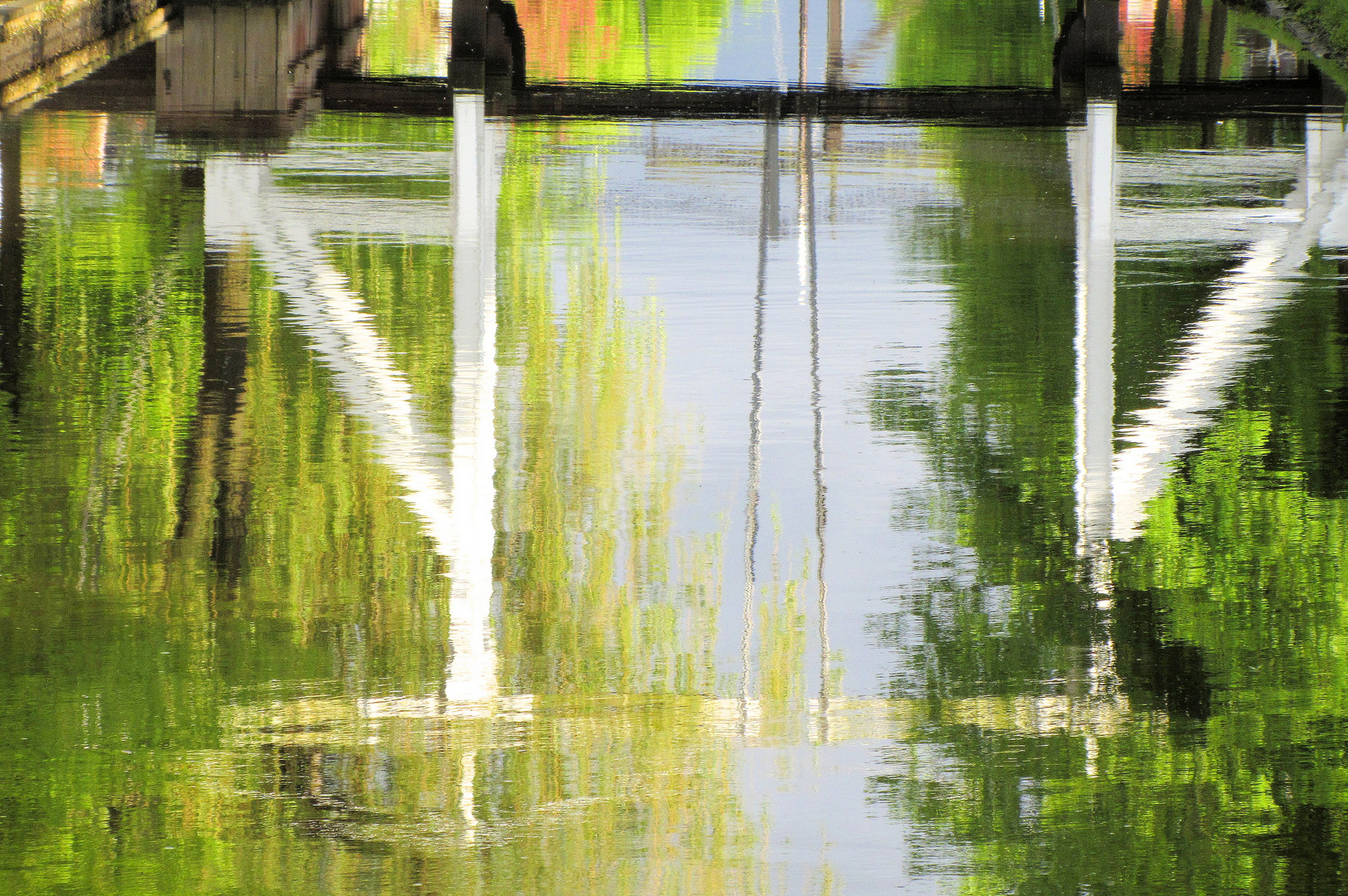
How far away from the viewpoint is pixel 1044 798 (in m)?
4.43

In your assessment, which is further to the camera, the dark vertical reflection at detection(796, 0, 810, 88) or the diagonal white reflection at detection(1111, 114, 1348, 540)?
the dark vertical reflection at detection(796, 0, 810, 88)

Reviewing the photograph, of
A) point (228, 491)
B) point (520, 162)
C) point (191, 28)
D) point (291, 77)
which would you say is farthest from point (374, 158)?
point (228, 491)

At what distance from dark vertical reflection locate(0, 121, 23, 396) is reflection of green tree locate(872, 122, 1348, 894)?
364 centimetres

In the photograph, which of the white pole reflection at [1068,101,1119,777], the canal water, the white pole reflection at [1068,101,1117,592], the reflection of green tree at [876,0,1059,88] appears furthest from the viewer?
the reflection of green tree at [876,0,1059,88]

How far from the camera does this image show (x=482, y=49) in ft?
53.7

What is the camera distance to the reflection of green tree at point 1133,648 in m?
4.27

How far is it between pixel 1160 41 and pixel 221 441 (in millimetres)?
16252

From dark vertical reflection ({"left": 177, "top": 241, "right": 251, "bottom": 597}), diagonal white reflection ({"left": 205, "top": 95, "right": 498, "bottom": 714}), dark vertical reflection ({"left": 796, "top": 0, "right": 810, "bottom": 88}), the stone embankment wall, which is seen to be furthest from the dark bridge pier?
dark vertical reflection ({"left": 177, "top": 241, "right": 251, "bottom": 597})

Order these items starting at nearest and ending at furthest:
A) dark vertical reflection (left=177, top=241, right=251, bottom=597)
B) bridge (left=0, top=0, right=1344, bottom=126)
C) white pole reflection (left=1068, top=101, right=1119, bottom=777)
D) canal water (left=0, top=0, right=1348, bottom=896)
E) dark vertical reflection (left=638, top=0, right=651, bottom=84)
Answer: canal water (left=0, top=0, right=1348, bottom=896) → white pole reflection (left=1068, top=101, right=1119, bottom=777) → dark vertical reflection (left=177, top=241, right=251, bottom=597) → bridge (left=0, top=0, right=1344, bottom=126) → dark vertical reflection (left=638, top=0, right=651, bottom=84)

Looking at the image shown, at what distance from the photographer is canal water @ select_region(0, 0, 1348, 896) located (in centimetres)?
430

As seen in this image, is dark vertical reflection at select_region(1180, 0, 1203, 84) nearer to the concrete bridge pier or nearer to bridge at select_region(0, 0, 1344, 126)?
bridge at select_region(0, 0, 1344, 126)

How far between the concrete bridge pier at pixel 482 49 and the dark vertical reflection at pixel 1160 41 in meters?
5.82

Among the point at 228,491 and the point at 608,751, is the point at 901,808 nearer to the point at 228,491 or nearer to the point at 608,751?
the point at 608,751

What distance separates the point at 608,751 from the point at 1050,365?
4201 millimetres
